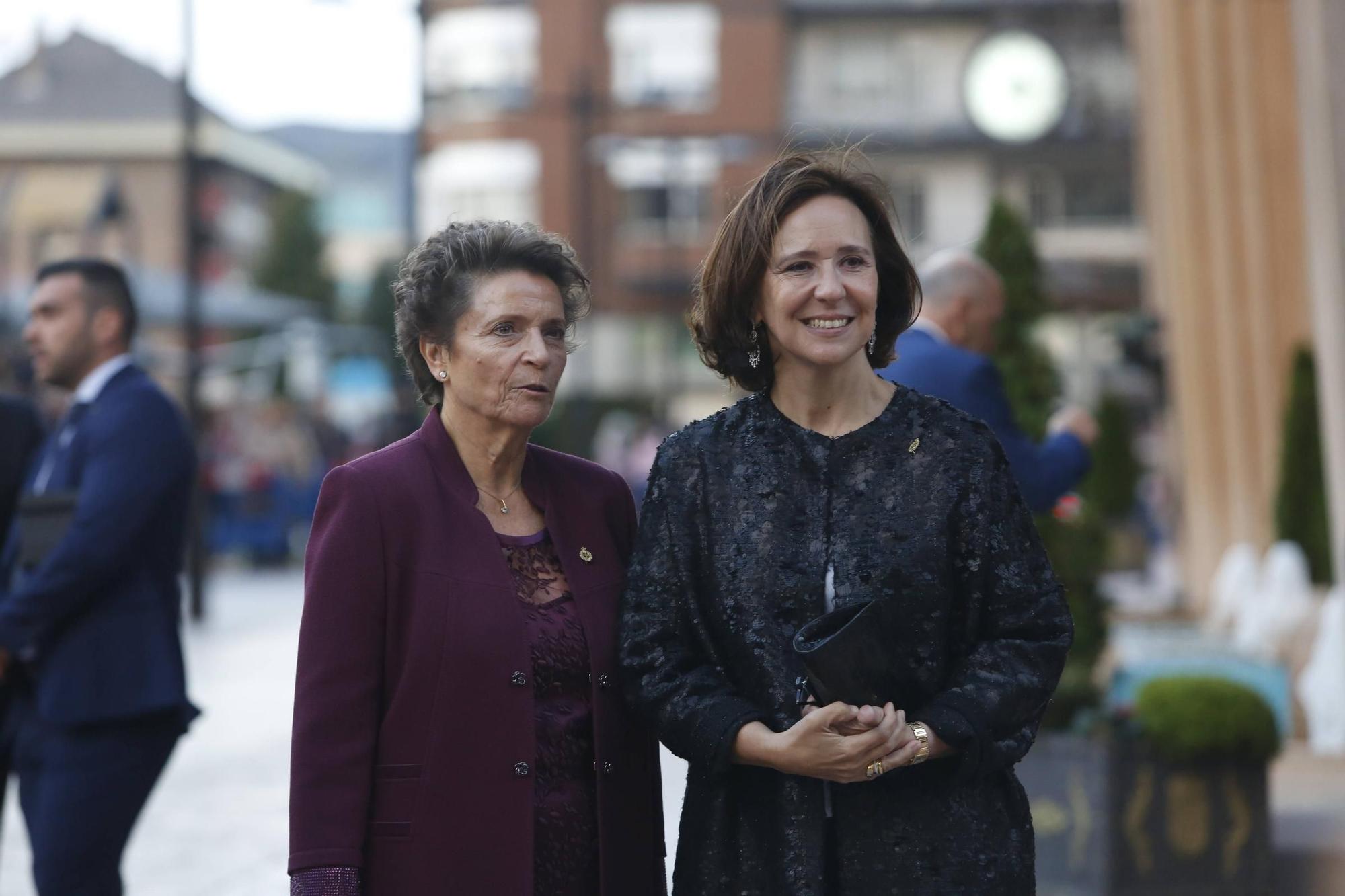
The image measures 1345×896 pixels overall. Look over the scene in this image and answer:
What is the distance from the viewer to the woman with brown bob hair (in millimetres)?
3061

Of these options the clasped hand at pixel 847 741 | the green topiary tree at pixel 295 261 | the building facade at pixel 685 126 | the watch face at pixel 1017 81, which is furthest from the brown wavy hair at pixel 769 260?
the green topiary tree at pixel 295 261

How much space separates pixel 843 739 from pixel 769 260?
2.74 ft

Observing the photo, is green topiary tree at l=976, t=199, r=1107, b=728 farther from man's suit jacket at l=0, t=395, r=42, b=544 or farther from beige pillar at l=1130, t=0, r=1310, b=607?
man's suit jacket at l=0, t=395, r=42, b=544

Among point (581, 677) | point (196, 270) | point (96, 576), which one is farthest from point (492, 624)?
point (196, 270)

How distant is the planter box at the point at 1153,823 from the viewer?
6426 mm

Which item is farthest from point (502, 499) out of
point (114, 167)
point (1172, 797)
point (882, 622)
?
point (114, 167)

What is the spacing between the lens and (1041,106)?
15031 mm

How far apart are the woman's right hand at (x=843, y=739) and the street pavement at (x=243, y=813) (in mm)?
4069

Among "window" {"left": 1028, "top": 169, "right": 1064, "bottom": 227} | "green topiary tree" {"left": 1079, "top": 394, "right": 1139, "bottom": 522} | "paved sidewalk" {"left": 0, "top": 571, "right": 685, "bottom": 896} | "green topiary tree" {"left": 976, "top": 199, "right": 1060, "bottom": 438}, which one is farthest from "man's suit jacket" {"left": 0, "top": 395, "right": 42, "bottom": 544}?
"window" {"left": 1028, "top": 169, "right": 1064, "bottom": 227}

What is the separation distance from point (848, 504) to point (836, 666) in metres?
0.33

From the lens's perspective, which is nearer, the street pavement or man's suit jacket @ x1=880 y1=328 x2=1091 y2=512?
man's suit jacket @ x1=880 y1=328 x2=1091 y2=512

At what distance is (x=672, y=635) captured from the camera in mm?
3207

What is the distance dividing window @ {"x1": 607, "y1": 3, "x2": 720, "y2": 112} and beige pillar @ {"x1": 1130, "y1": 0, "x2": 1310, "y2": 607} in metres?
33.0

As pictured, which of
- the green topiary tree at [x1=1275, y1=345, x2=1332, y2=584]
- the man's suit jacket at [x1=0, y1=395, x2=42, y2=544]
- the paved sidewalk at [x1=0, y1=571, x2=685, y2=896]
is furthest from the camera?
the green topiary tree at [x1=1275, y1=345, x2=1332, y2=584]
